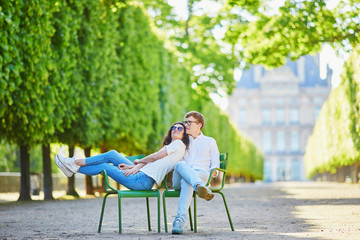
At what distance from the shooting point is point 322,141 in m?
40.2

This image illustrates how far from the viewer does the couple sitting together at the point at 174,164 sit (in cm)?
575

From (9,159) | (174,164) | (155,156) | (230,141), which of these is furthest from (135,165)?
(230,141)

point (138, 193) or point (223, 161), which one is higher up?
point (223, 161)

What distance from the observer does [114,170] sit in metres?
5.87

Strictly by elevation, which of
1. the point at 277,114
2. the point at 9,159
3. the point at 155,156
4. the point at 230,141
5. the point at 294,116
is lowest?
the point at 155,156

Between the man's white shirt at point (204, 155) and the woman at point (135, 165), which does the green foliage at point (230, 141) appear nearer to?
the man's white shirt at point (204, 155)

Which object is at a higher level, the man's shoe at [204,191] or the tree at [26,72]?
the tree at [26,72]

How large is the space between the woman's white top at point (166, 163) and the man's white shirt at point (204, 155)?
0.41 ft

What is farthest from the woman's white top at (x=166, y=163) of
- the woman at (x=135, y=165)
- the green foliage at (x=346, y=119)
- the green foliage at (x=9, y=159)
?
the green foliage at (x=9, y=159)

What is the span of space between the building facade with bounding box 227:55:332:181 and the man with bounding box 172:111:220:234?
91.8 m

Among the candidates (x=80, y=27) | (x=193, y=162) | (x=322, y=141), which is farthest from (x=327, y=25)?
(x=322, y=141)

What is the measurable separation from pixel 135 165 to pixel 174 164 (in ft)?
1.25

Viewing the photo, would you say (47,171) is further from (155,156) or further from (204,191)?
(204,191)

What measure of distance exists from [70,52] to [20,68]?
3.02 metres
